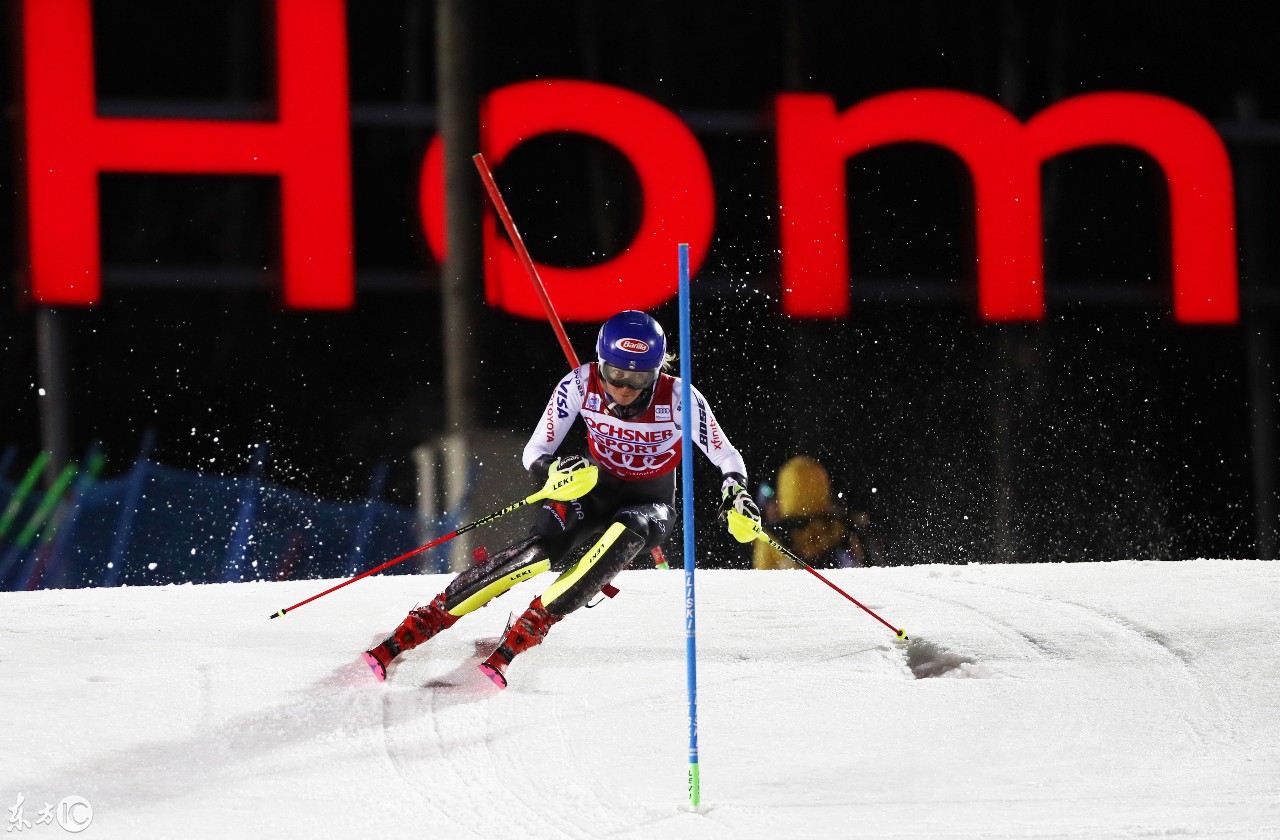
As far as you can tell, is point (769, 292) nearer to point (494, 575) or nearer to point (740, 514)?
point (740, 514)

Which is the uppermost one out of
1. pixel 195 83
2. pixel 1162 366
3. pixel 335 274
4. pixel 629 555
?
pixel 195 83

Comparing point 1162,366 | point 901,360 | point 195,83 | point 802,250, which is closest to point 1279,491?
point 1162,366

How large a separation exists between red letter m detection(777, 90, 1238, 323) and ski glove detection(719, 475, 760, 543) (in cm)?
265

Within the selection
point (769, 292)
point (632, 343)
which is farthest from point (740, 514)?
point (769, 292)

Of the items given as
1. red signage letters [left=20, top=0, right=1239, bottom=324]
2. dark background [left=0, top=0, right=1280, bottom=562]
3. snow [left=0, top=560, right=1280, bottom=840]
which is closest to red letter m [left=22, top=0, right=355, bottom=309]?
red signage letters [left=20, top=0, right=1239, bottom=324]

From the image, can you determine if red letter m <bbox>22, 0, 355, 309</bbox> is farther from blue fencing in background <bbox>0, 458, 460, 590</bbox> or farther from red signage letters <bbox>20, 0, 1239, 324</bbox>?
blue fencing in background <bbox>0, 458, 460, 590</bbox>

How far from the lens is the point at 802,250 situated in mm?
6492

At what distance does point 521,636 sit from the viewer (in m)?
3.90

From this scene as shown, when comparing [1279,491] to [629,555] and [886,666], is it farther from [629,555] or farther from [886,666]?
[629,555]

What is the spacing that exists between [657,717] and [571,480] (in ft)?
2.34

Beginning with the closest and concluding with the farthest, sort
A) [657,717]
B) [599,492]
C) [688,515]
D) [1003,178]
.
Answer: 1. [688,515]
2. [657,717]
3. [599,492]
4. [1003,178]

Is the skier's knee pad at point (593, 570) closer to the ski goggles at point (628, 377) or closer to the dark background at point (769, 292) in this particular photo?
the ski goggles at point (628, 377)

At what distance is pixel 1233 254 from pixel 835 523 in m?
2.51

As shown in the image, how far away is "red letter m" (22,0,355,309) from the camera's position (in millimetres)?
5828
